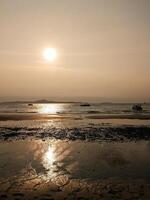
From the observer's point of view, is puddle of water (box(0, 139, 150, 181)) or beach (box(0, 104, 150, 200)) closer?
beach (box(0, 104, 150, 200))

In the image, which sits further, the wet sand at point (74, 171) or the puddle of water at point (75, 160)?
the puddle of water at point (75, 160)

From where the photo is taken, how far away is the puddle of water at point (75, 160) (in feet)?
45.8

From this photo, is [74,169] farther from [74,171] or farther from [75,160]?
[75,160]

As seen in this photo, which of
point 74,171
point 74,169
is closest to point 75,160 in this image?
point 74,169

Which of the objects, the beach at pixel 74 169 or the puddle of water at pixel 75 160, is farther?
the puddle of water at pixel 75 160

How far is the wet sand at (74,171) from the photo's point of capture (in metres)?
11.1

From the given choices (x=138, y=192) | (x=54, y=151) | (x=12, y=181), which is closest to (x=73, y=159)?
(x=54, y=151)

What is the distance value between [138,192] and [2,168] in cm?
668

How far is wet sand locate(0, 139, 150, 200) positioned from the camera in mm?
11117

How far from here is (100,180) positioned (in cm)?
1291

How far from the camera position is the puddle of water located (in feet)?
45.8

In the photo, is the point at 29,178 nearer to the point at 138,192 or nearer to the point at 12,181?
the point at 12,181

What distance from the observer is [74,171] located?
1455cm

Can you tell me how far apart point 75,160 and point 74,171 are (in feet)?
8.61
